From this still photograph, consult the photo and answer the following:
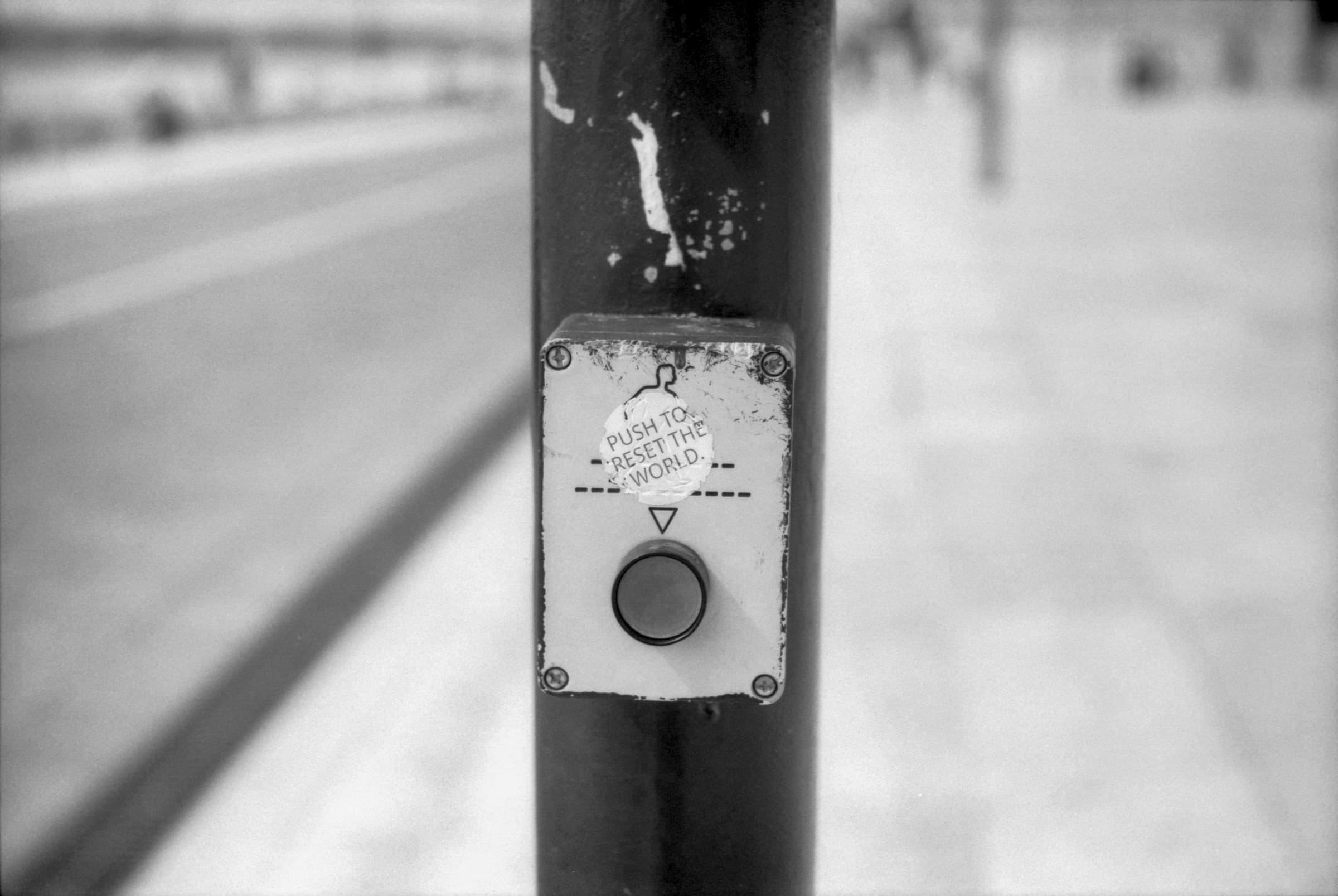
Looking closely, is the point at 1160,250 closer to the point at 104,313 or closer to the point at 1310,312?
the point at 1310,312

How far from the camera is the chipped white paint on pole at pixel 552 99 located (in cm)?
112

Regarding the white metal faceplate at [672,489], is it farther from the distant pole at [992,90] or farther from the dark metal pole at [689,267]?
the distant pole at [992,90]

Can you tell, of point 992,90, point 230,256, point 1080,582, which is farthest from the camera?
point 992,90

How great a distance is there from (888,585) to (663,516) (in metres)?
3.24

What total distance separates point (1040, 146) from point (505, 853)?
2201cm

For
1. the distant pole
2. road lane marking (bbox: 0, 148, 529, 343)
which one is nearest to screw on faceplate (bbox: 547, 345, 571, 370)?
road lane marking (bbox: 0, 148, 529, 343)

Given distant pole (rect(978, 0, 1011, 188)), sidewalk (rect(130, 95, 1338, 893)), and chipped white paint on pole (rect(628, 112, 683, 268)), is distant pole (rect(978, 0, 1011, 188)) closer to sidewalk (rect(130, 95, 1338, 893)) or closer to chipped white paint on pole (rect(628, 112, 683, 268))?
sidewalk (rect(130, 95, 1338, 893))

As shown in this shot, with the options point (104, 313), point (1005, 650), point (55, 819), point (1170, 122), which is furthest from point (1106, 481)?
point (1170, 122)

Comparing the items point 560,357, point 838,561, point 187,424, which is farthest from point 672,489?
point 187,424

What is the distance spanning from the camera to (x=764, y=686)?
3.45 ft

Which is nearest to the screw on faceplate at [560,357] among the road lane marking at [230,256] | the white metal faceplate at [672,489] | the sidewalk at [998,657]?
the white metal faceplate at [672,489]

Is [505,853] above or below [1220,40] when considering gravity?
below

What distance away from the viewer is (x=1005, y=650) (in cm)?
365

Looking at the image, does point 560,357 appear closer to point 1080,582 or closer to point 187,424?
point 1080,582
